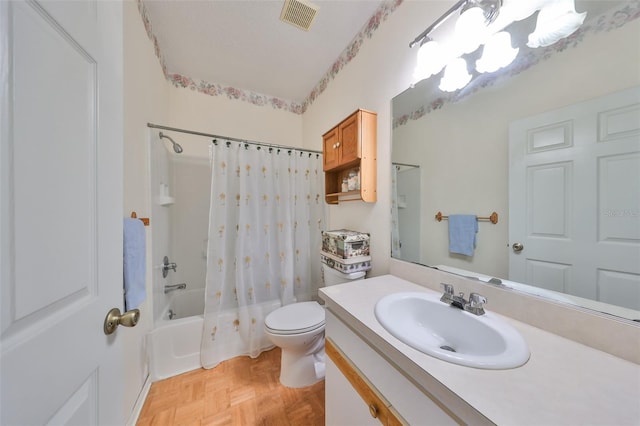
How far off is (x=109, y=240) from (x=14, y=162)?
278 mm

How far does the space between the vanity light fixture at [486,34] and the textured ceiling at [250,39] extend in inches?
27.4

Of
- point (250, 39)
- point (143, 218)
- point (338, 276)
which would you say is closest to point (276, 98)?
point (250, 39)

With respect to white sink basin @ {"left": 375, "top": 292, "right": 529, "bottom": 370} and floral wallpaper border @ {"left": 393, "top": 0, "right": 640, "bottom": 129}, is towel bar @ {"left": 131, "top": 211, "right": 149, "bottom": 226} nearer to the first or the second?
white sink basin @ {"left": 375, "top": 292, "right": 529, "bottom": 370}

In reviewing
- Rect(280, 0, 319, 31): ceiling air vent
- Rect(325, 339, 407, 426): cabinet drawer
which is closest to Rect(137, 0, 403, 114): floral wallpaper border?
Rect(280, 0, 319, 31): ceiling air vent

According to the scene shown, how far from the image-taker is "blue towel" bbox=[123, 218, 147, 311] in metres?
0.84

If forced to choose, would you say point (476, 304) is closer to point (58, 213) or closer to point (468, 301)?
point (468, 301)

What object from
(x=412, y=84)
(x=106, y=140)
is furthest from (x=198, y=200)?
(x=412, y=84)

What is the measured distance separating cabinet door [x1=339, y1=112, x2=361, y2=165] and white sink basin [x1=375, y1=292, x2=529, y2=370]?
0.88 metres

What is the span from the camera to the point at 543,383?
452mm

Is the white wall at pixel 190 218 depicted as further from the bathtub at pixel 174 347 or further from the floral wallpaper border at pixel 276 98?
the floral wallpaper border at pixel 276 98

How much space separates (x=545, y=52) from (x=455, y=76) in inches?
11.6

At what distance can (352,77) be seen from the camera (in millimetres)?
1611

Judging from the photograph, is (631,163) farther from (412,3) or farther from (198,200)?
(198,200)

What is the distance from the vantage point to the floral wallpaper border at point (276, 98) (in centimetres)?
134
